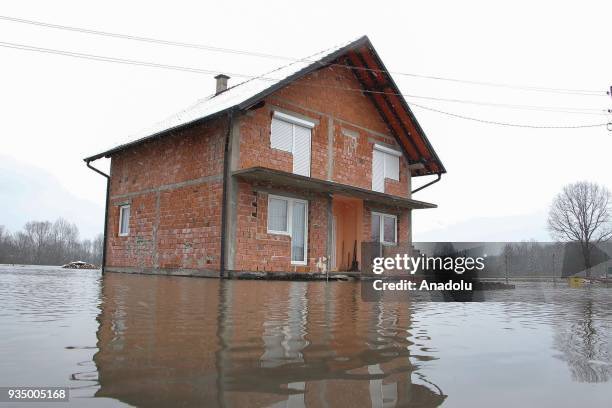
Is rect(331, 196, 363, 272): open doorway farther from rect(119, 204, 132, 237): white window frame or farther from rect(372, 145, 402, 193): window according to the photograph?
rect(119, 204, 132, 237): white window frame

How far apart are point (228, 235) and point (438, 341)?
31.4ft

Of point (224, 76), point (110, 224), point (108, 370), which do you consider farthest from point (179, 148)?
point (108, 370)

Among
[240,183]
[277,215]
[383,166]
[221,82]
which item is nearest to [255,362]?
[240,183]

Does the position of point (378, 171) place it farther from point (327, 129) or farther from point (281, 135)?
point (281, 135)

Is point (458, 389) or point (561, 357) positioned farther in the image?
point (561, 357)

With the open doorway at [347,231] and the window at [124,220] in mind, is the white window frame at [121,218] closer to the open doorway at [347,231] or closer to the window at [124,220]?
the window at [124,220]

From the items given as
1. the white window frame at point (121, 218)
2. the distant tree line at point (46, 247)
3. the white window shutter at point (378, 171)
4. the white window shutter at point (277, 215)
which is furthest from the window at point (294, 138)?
the distant tree line at point (46, 247)

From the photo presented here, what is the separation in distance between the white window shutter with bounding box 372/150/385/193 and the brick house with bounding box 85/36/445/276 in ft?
0.16

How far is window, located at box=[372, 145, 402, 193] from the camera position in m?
15.9

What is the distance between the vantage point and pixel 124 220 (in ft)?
51.8

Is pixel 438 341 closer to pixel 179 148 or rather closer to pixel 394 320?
pixel 394 320

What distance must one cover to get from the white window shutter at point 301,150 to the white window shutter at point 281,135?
0.16 metres

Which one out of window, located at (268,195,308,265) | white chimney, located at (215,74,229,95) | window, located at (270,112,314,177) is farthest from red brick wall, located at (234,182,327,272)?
white chimney, located at (215,74,229,95)

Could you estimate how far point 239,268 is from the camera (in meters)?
11.8
